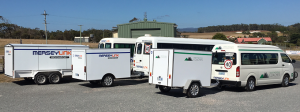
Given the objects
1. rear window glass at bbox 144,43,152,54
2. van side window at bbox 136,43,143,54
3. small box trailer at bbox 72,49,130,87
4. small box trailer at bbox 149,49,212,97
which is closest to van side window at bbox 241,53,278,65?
small box trailer at bbox 149,49,212,97

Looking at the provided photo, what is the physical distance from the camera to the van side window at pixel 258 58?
12.3 meters

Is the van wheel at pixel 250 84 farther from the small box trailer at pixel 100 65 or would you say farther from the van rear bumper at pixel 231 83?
the small box trailer at pixel 100 65

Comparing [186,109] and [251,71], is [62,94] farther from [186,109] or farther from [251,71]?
[251,71]

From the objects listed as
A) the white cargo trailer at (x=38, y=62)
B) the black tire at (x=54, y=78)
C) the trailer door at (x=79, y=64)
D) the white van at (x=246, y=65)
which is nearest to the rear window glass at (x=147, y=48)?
the trailer door at (x=79, y=64)

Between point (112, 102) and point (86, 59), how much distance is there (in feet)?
14.5

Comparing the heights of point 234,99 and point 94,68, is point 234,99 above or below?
below

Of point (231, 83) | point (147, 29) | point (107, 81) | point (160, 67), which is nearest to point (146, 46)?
point (107, 81)

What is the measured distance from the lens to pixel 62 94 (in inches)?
462

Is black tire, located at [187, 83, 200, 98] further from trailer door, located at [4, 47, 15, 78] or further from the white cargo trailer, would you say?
trailer door, located at [4, 47, 15, 78]

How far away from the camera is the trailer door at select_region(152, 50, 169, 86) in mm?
10633

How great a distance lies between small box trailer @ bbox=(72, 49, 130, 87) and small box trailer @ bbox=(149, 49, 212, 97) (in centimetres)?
375

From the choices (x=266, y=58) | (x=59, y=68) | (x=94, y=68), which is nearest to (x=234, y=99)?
(x=266, y=58)

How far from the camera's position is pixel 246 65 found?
12.3 metres

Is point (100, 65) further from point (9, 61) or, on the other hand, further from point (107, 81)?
point (9, 61)
